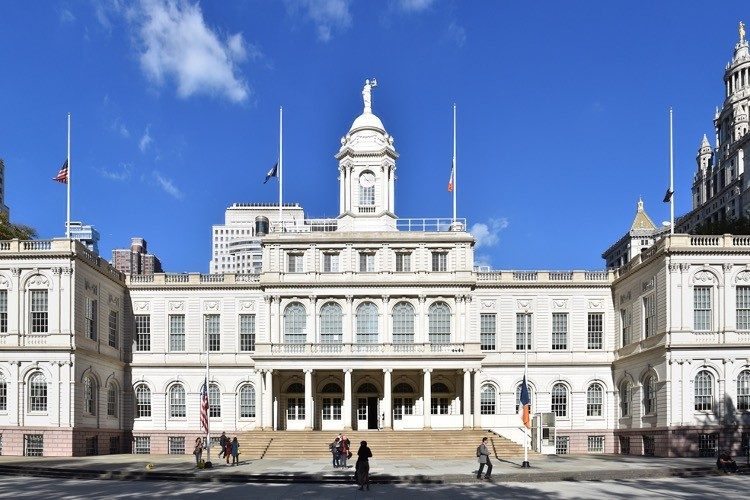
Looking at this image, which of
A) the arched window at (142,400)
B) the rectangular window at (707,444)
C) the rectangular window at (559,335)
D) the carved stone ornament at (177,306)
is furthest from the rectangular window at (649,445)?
the arched window at (142,400)

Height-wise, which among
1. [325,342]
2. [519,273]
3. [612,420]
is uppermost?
[519,273]

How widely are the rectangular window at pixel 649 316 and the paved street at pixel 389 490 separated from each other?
1628 cm

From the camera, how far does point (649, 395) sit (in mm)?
51500

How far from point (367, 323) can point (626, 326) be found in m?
17.8

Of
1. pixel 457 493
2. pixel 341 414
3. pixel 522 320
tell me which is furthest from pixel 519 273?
pixel 457 493

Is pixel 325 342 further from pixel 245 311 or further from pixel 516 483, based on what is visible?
pixel 516 483

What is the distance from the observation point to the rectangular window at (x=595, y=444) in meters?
58.0

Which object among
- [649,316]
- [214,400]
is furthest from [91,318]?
[649,316]

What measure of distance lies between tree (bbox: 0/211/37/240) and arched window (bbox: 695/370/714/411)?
47.9 meters

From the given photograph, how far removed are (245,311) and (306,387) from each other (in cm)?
802

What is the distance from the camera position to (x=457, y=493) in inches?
1218

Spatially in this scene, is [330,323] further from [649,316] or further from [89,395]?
[649,316]

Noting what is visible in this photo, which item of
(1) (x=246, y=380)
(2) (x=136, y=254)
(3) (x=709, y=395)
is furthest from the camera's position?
(2) (x=136, y=254)

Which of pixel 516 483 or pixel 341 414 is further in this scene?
pixel 341 414
